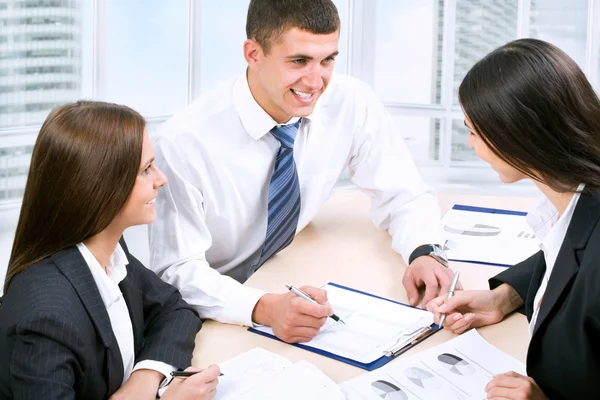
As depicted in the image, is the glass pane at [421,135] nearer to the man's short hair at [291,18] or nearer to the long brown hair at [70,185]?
the man's short hair at [291,18]

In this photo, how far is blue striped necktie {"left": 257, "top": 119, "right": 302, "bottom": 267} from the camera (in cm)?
192

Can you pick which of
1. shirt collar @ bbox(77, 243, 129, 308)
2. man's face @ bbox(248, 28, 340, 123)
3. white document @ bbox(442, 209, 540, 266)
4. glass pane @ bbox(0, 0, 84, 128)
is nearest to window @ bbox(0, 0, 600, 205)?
glass pane @ bbox(0, 0, 84, 128)

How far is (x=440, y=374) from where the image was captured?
132 centimetres

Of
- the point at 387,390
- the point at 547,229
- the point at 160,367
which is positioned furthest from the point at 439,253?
the point at 160,367

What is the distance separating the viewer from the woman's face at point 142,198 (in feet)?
4.39

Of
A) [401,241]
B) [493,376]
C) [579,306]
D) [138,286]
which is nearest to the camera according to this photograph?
[579,306]

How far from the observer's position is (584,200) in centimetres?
124

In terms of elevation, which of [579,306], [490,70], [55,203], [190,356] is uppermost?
[490,70]

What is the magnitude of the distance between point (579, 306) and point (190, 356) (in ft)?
2.29

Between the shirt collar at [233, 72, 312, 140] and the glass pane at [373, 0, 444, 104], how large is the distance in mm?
2103

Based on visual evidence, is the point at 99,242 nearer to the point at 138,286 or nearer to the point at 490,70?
the point at 138,286

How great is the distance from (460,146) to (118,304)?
117 inches

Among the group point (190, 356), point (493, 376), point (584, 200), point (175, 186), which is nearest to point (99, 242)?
point (190, 356)

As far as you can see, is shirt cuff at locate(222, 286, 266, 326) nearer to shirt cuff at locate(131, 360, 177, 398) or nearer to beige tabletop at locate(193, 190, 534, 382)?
beige tabletop at locate(193, 190, 534, 382)
